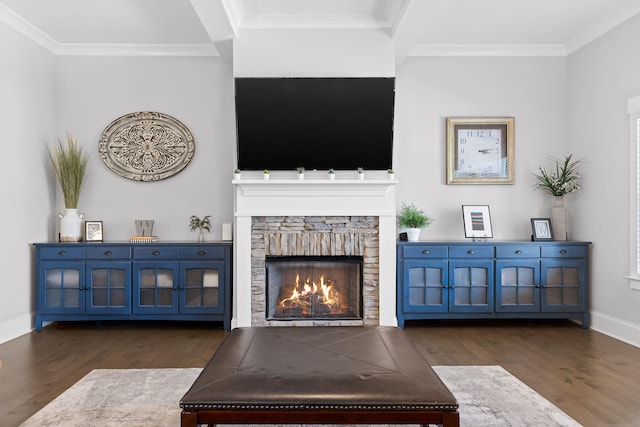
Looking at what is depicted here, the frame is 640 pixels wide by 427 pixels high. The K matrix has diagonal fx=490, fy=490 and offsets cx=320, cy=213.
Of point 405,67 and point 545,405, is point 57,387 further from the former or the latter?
point 405,67

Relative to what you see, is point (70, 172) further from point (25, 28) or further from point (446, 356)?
point (446, 356)

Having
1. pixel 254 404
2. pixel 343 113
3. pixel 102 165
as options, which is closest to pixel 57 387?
pixel 254 404

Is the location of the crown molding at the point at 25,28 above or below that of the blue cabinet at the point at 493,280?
above

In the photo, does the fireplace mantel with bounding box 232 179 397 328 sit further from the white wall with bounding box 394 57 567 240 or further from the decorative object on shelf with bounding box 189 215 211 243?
the white wall with bounding box 394 57 567 240

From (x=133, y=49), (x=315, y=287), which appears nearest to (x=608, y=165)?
(x=315, y=287)

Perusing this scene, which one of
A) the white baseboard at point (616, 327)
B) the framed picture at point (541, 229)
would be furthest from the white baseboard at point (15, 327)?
the white baseboard at point (616, 327)

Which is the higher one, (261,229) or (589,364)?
(261,229)

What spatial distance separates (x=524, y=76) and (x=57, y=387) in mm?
5096

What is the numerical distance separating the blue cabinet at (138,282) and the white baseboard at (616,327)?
11.5 ft

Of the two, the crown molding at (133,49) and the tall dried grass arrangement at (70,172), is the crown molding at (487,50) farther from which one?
the tall dried grass arrangement at (70,172)

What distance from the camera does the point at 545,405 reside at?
275 centimetres

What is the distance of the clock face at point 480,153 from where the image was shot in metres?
5.22

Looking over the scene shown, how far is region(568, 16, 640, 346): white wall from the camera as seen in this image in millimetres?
4277

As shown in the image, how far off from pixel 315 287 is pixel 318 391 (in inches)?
111
